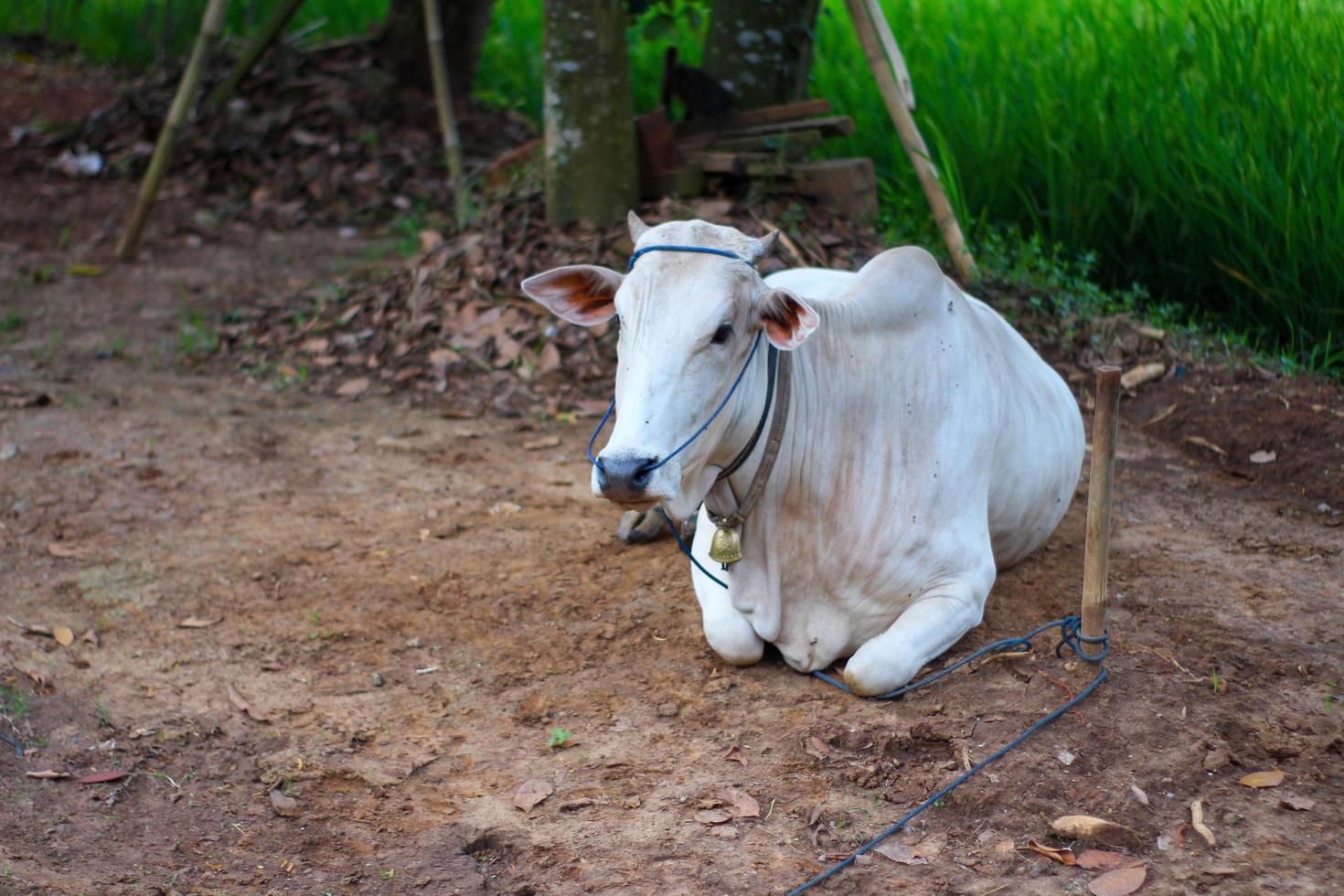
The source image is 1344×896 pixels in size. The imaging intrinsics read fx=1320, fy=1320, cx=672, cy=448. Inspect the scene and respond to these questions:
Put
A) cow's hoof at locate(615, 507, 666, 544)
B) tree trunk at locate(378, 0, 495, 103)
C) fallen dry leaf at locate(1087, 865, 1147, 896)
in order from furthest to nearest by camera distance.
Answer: tree trunk at locate(378, 0, 495, 103)
cow's hoof at locate(615, 507, 666, 544)
fallen dry leaf at locate(1087, 865, 1147, 896)

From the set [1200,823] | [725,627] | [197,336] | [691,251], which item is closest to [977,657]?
[725,627]

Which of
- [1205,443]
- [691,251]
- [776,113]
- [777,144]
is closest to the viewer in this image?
[691,251]

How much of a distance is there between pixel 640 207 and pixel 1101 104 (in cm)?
219

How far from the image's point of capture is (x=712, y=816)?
109 inches

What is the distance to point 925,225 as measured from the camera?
6051 millimetres

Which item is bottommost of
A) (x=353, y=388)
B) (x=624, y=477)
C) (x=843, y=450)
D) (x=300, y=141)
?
(x=353, y=388)

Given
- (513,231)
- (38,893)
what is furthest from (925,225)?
(38,893)

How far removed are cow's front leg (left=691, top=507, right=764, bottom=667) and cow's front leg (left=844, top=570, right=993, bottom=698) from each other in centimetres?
26

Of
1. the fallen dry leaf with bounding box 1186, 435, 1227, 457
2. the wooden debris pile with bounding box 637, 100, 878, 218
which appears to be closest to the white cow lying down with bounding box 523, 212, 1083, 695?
the fallen dry leaf with bounding box 1186, 435, 1227, 457

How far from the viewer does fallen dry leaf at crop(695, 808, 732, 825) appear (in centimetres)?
276

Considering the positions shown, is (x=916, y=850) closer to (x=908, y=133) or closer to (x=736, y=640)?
(x=736, y=640)

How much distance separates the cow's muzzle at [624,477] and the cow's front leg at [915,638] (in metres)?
0.78

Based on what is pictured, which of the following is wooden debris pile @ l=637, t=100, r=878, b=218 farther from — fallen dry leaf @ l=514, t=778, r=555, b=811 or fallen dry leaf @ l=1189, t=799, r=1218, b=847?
fallen dry leaf @ l=1189, t=799, r=1218, b=847

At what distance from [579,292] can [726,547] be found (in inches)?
27.1
